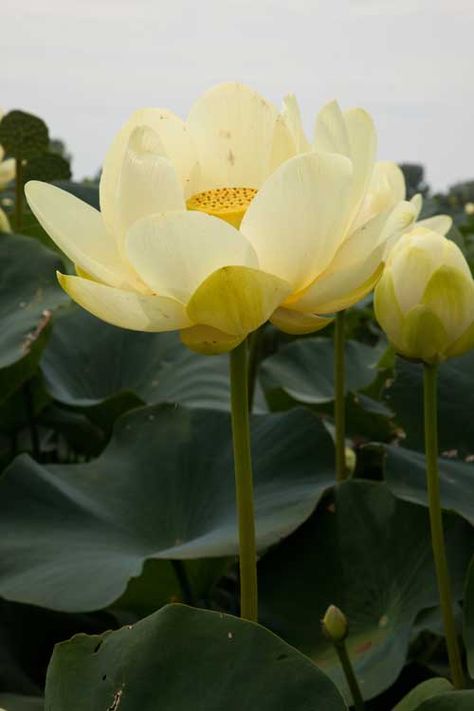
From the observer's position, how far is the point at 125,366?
118cm

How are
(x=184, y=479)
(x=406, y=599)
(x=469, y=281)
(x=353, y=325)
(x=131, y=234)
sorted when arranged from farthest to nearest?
(x=353, y=325) < (x=184, y=479) < (x=406, y=599) < (x=469, y=281) < (x=131, y=234)

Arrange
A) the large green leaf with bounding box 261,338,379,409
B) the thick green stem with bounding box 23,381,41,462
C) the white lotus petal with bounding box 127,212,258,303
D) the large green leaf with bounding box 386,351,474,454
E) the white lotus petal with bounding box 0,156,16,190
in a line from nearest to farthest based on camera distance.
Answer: the white lotus petal with bounding box 127,212,258,303
the large green leaf with bounding box 386,351,474,454
the thick green stem with bounding box 23,381,41,462
the large green leaf with bounding box 261,338,379,409
the white lotus petal with bounding box 0,156,16,190

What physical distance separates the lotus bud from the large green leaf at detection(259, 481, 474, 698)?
20 centimetres

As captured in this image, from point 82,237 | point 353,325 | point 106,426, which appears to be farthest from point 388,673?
point 353,325

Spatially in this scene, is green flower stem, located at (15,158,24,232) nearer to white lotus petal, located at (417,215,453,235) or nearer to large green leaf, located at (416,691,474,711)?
white lotus petal, located at (417,215,453,235)

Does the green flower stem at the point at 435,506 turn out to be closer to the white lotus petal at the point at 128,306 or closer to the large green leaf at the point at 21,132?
the white lotus petal at the point at 128,306

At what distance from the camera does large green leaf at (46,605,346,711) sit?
472 millimetres

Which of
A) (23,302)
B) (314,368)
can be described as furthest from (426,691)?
(314,368)

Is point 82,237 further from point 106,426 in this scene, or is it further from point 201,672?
point 106,426

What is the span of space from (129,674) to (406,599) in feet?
1.02

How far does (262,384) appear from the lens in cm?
129

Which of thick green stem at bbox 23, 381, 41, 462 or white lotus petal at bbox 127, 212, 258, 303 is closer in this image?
white lotus petal at bbox 127, 212, 258, 303

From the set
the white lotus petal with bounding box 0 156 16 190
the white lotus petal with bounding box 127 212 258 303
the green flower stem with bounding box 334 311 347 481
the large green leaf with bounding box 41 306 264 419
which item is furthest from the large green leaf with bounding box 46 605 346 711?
the white lotus petal with bounding box 0 156 16 190

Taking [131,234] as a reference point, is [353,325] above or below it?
below
